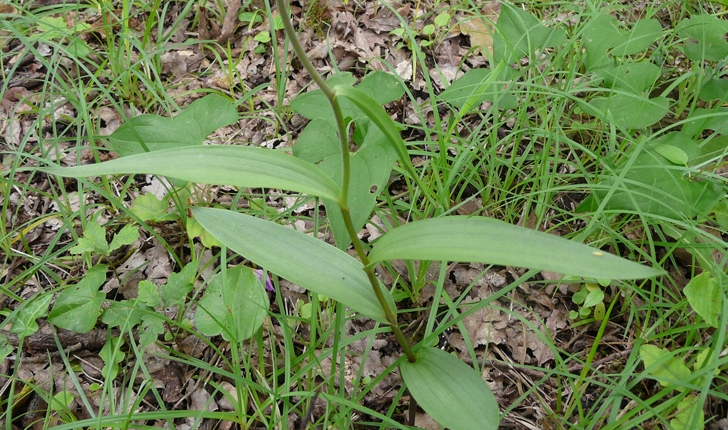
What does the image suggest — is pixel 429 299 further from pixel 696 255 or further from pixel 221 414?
pixel 696 255

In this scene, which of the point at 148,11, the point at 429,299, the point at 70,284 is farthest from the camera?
the point at 148,11

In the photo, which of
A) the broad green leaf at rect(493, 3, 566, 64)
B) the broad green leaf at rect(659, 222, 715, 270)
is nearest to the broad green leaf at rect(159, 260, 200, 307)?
the broad green leaf at rect(493, 3, 566, 64)

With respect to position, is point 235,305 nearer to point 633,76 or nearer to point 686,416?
point 686,416

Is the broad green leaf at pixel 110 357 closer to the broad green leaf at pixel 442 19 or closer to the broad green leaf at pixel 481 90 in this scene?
the broad green leaf at pixel 481 90

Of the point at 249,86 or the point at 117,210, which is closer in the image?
the point at 117,210

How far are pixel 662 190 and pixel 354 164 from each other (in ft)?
2.92

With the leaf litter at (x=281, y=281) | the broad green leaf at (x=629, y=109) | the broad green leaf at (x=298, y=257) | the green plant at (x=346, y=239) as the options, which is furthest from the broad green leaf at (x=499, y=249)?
the broad green leaf at (x=629, y=109)

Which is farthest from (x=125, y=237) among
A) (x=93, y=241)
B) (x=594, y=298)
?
(x=594, y=298)

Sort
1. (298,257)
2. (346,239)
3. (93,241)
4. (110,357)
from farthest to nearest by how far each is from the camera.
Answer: (93,241)
(110,357)
(346,239)
(298,257)

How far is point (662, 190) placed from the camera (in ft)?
4.61

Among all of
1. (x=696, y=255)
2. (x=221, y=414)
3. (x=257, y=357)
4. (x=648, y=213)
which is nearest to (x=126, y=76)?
(x=257, y=357)

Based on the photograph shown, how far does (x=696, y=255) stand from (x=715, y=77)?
2.42 ft

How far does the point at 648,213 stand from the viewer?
1361mm

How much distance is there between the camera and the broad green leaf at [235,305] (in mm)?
1374
